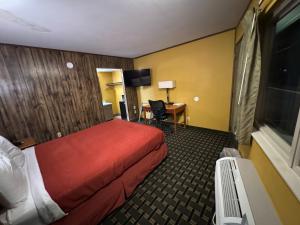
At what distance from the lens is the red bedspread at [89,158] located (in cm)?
117

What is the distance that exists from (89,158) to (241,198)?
1564mm

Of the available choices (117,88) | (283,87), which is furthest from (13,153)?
(117,88)

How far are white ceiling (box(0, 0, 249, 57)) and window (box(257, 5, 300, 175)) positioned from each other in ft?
3.12

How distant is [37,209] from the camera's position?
38.7 inches

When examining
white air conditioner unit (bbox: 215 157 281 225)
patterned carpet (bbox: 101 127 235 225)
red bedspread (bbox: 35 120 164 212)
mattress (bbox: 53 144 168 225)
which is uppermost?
red bedspread (bbox: 35 120 164 212)

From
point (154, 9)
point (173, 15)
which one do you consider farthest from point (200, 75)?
point (154, 9)

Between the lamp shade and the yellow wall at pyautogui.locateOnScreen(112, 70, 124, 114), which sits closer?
the lamp shade

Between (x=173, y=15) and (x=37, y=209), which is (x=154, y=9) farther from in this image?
(x=37, y=209)

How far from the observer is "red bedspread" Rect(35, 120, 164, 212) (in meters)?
1.17

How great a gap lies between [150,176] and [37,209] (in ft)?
4.39

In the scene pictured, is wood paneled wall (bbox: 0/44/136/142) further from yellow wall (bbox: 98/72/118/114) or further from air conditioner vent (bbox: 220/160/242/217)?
air conditioner vent (bbox: 220/160/242/217)

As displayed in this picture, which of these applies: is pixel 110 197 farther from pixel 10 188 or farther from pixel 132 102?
pixel 132 102

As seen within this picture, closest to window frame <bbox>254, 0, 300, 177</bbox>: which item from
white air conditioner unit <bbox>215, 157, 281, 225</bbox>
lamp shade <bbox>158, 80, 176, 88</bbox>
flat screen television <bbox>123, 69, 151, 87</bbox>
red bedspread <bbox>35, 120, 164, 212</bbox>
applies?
white air conditioner unit <bbox>215, 157, 281, 225</bbox>

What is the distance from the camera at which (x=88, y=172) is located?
51.5 inches
